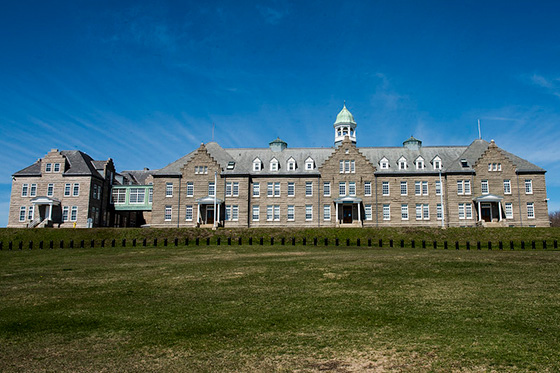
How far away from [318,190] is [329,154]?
22.7 ft

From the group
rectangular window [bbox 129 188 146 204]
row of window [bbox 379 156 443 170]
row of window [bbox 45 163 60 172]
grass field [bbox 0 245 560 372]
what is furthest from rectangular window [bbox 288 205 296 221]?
grass field [bbox 0 245 560 372]

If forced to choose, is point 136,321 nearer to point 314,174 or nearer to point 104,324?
point 104,324

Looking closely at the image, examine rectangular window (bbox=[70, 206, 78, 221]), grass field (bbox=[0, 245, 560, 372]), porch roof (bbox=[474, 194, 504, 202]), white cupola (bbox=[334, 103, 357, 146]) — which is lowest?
grass field (bbox=[0, 245, 560, 372])

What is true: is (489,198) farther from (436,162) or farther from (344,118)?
(344,118)

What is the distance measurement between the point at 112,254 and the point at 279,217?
3202 cm

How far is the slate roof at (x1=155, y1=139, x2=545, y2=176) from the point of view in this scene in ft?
195

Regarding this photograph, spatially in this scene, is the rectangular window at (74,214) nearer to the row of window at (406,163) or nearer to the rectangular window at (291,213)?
the rectangular window at (291,213)

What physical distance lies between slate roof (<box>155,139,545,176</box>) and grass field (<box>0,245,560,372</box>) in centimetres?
4121

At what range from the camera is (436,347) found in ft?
29.0

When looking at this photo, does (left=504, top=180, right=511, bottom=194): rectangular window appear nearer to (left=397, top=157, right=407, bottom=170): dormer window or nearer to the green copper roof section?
(left=397, top=157, right=407, bottom=170): dormer window

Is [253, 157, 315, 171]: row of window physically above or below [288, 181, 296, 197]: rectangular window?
above

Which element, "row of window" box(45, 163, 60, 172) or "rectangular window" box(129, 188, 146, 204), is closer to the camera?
"row of window" box(45, 163, 60, 172)

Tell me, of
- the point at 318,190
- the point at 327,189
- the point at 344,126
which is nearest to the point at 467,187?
the point at 327,189

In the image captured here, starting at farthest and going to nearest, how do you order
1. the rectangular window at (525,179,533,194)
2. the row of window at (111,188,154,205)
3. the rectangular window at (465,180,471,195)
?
1. the row of window at (111,188,154,205)
2. the rectangular window at (465,180,471,195)
3. the rectangular window at (525,179,533,194)
